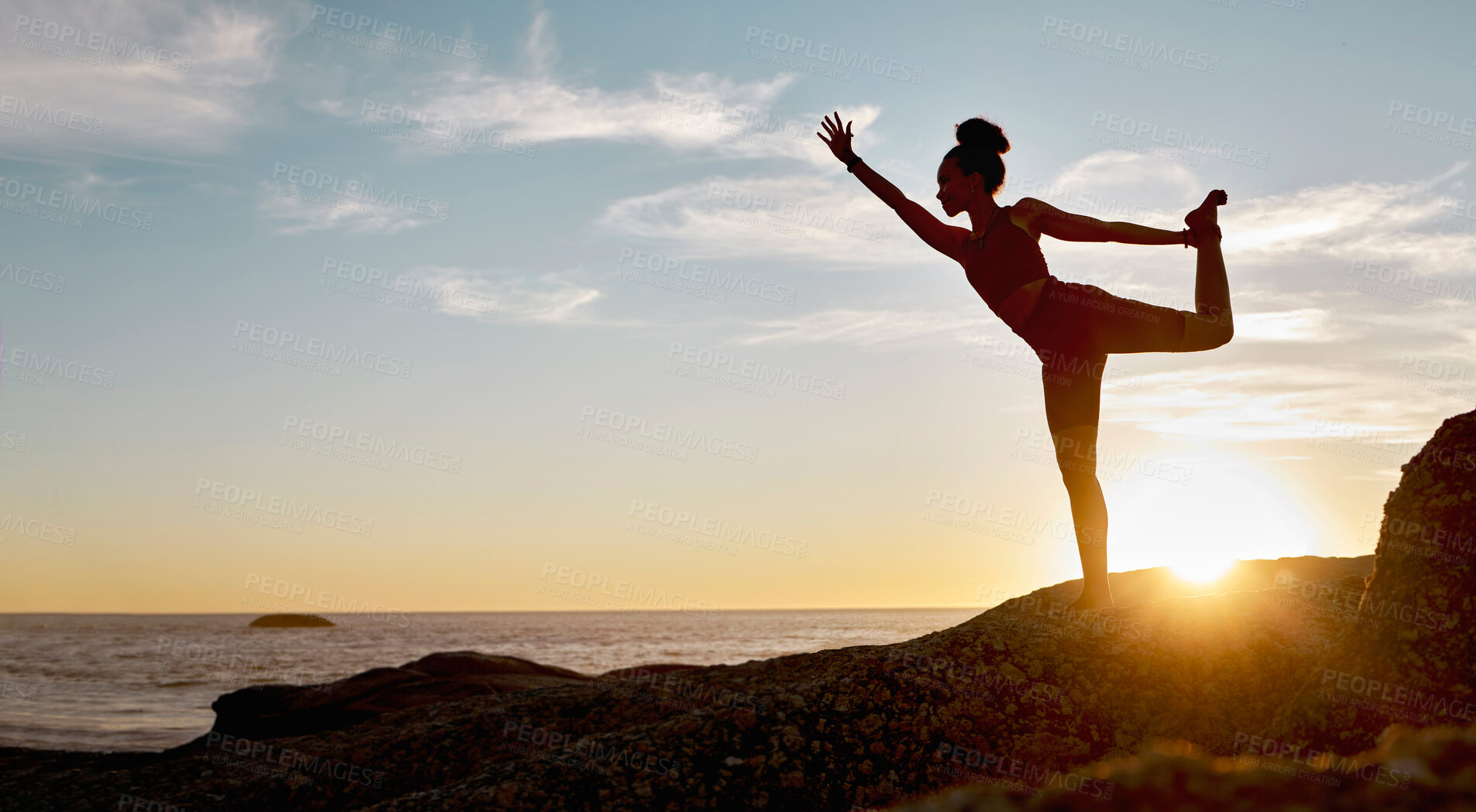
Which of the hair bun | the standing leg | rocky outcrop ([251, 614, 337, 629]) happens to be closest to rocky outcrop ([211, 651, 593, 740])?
the standing leg

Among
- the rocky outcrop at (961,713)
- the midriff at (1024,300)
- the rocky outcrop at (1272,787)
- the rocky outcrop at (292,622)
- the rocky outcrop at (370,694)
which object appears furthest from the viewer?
the rocky outcrop at (292,622)

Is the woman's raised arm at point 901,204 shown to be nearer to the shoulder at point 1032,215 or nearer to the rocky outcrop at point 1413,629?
the shoulder at point 1032,215

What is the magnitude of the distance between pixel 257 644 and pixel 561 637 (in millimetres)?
26481

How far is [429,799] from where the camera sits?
171 inches

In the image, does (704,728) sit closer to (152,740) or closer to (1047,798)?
(1047,798)

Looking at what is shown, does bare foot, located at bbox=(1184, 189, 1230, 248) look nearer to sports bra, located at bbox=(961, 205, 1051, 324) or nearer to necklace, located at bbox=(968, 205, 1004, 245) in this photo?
sports bra, located at bbox=(961, 205, 1051, 324)

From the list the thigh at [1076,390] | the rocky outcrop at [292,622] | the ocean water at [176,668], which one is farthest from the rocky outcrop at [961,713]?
the rocky outcrop at [292,622]

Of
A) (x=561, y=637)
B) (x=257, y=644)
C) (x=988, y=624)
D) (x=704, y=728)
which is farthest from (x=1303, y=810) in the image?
(x=561, y=637)

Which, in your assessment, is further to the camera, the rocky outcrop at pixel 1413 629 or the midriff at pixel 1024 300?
the midriff at pixel 1024 300

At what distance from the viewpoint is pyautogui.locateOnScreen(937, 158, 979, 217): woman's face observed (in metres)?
4.98

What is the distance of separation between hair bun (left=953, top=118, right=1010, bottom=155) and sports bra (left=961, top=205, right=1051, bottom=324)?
442 millimetres

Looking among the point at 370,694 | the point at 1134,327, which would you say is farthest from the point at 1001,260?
the point at 370,694

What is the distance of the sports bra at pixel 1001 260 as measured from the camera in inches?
182

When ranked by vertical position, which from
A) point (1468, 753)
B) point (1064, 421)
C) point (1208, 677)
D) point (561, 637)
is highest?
point (1064, 421)
